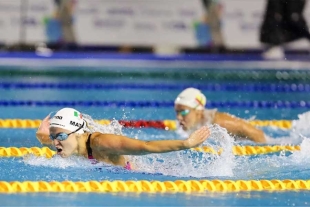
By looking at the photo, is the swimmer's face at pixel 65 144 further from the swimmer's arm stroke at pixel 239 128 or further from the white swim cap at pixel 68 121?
the swimmer's arm stroke at pixel 239 128

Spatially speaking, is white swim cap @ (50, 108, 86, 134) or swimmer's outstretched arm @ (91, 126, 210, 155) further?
white swim cap @ (50, 108, 86, 134)

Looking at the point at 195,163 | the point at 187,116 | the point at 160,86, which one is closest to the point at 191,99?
the point at 187,116

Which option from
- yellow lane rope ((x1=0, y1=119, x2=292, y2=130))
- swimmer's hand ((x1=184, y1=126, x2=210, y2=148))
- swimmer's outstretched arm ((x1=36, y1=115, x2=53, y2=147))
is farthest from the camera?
yellow lane rope ((x1=0, y1=119, x2=292, y2=130))

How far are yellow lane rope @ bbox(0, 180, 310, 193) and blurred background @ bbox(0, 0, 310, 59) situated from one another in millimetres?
6924

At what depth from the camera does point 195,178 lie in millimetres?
5320

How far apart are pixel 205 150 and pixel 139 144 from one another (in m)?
1.41

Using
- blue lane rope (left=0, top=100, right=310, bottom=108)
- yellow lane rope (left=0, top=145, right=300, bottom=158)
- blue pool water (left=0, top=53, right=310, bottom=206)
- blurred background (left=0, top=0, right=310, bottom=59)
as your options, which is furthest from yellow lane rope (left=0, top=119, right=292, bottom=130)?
blurred background (left=0, top=0, right=310, bottom=59)

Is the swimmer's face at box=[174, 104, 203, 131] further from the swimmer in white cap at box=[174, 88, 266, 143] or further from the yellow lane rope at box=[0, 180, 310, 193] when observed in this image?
the yellow lane rope at box=[0, 180, 310, 193]

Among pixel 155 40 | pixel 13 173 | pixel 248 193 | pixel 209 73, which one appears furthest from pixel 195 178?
pixel 155 40

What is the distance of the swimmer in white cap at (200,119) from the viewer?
686 centimetres

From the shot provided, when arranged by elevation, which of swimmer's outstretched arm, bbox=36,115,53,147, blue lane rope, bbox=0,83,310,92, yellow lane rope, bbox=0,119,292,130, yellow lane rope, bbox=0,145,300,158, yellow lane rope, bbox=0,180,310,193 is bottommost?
blue lane rope, bbox=0,83,310,92

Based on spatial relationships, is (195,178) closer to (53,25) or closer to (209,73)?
(209,73)

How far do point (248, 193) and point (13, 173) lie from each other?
1508 mm

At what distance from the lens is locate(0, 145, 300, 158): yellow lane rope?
19.9 feet
